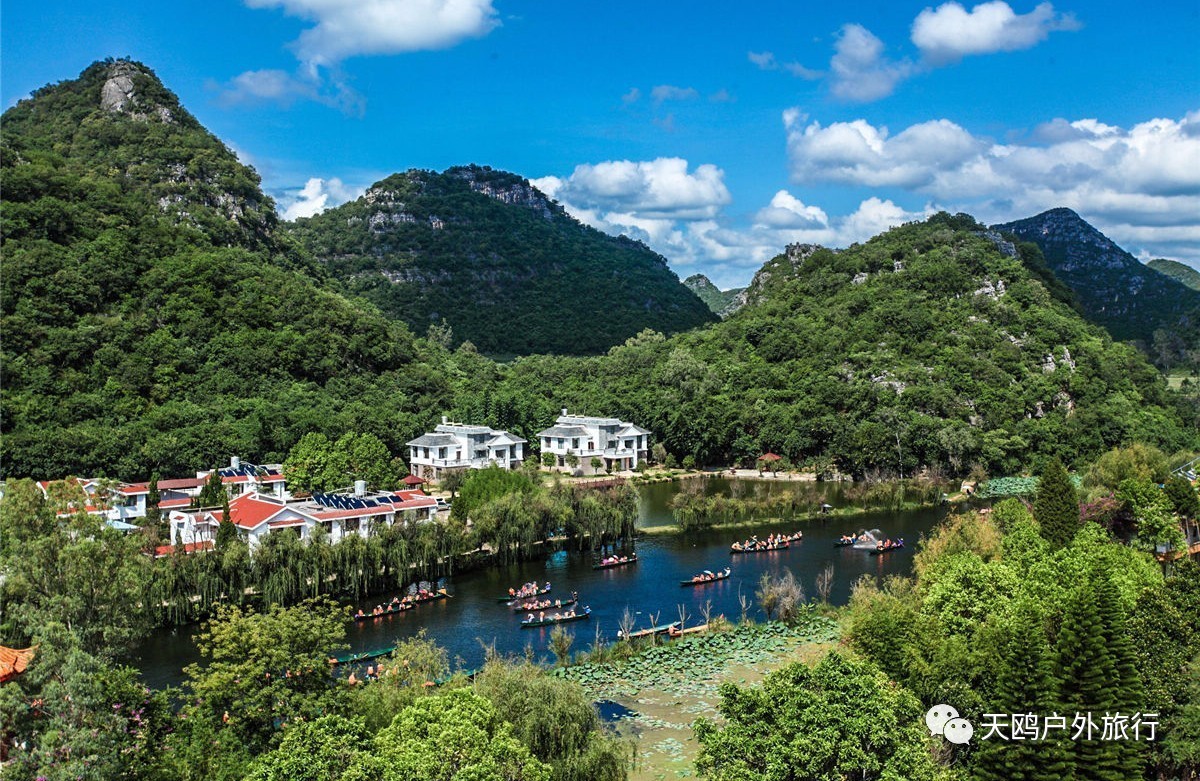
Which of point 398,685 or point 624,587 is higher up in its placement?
point 398,685

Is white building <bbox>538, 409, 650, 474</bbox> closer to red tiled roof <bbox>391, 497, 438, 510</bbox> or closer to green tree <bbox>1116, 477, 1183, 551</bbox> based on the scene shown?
red tiled roof <bbox>391, 497, 438, 510</bbox>

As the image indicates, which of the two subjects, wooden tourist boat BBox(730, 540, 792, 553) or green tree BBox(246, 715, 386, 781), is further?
wooden tourist boat BBox(730, 540, 792, 553)

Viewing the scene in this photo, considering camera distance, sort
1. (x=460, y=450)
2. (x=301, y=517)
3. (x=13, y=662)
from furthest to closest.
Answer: (x=460, y=450)
(x=301, y=517)
(x=13, y=662)

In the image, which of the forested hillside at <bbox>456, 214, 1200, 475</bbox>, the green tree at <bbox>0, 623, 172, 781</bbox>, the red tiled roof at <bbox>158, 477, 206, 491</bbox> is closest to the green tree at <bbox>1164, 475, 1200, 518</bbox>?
the forested hillside at <bbox>456, 214, 1200, 475</bbox>

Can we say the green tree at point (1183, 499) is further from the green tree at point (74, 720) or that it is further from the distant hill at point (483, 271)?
the distant hill at point (483, 271)

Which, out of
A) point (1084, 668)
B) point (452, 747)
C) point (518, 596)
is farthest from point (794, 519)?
point (452, 747)

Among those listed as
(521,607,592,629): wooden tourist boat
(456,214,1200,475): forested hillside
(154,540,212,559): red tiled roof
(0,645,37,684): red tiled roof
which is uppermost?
(456,214,1200,475): forested hillside

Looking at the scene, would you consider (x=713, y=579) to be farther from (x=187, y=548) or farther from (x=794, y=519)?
(x=187, y=548)
